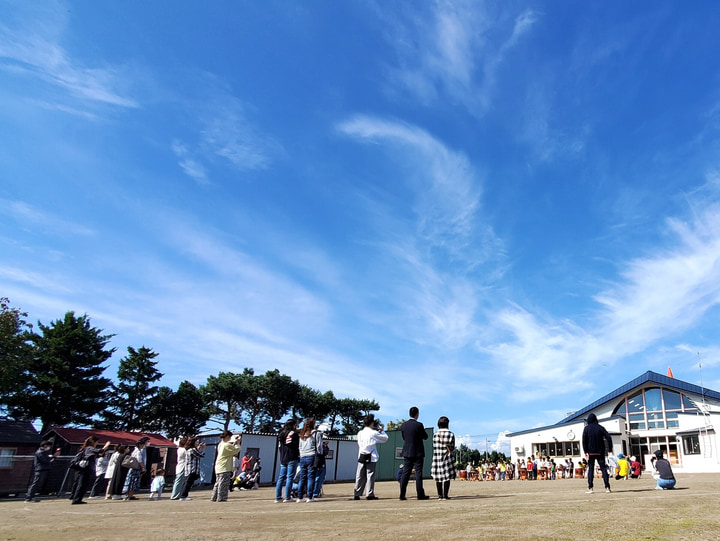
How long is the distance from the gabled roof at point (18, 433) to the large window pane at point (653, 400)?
4697 centimetres

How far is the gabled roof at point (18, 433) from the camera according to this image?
3195 centimetres

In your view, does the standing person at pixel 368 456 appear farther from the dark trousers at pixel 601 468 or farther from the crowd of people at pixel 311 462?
the dark trousers at pixel 601 468

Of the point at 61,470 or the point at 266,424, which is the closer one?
the point at 61,470

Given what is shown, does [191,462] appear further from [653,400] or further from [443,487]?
[653,400]

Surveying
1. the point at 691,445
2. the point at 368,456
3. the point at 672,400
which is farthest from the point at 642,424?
the point at 368,456

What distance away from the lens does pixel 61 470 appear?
18.6 m

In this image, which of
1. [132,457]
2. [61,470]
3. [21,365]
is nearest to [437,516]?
[132,457]

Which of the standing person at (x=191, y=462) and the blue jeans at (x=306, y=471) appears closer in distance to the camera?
the blue jeans at (x=306, y=471)

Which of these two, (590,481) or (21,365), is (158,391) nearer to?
(21,365)

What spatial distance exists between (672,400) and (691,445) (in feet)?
25.5

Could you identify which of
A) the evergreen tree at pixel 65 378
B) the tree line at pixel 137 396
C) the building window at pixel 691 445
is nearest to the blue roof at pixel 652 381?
the building window at pixel 691 445

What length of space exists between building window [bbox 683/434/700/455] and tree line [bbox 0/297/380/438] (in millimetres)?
33910

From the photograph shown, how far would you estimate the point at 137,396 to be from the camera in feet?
199

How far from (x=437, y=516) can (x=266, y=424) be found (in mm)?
60278
